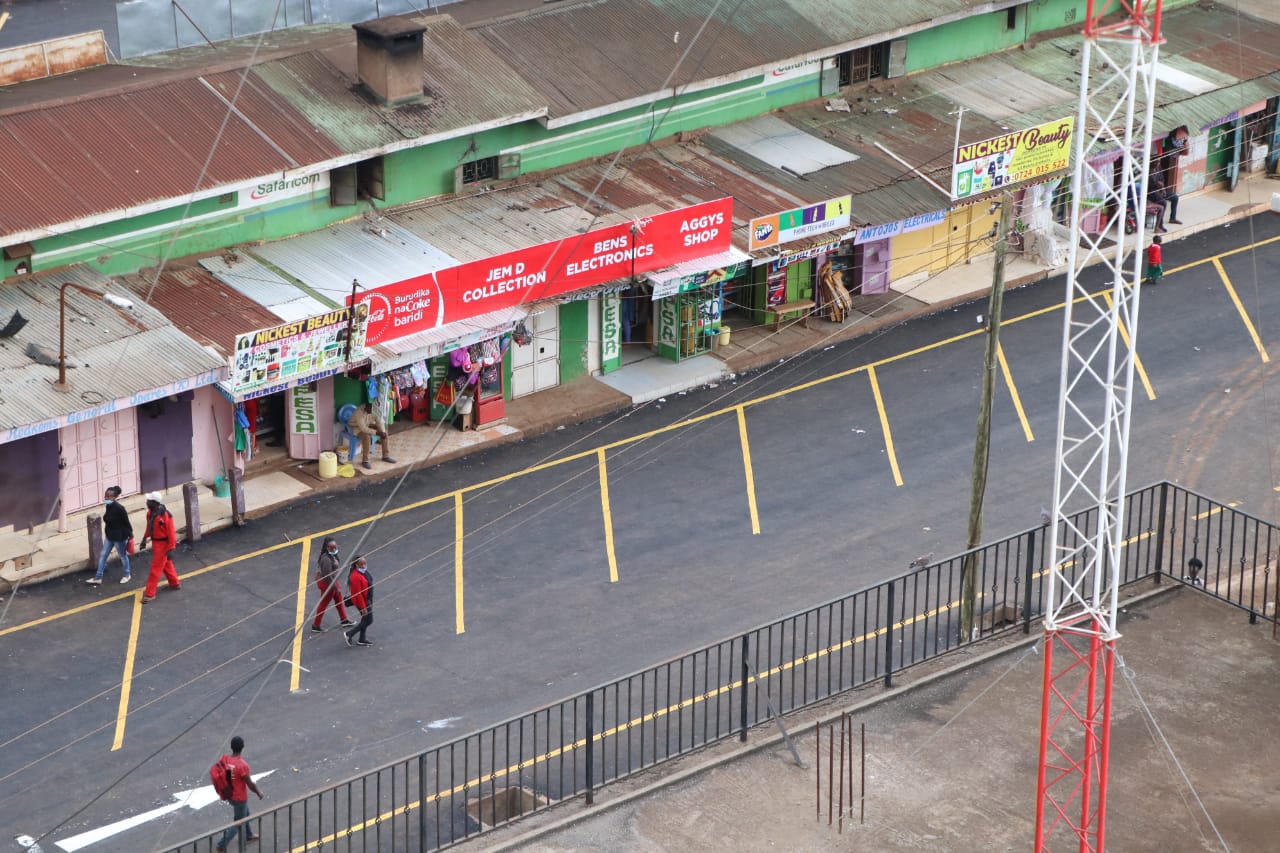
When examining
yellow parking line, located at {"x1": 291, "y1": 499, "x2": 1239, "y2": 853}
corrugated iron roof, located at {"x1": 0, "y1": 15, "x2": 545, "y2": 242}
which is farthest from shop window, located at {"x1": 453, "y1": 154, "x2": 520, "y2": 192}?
yellow parking line, located at {"x1": 291, "y1": 499, "x2": 1239, "y2": 853}

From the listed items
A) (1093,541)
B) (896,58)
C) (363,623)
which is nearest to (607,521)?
(363,623)

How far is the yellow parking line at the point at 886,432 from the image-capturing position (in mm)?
35375

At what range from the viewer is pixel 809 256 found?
38.2 meters

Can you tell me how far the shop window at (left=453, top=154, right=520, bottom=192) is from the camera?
3716cm

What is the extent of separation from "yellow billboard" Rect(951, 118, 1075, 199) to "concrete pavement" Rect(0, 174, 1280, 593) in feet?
7.94

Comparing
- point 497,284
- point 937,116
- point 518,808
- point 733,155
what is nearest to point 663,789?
point 518,808

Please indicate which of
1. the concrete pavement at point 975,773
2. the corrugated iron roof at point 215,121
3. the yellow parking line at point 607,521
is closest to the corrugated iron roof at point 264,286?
the corrugated iron roof at point 215,121

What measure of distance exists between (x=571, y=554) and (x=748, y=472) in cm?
399

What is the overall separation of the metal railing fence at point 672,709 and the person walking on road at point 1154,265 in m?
11.0

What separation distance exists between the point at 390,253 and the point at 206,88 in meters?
3.78

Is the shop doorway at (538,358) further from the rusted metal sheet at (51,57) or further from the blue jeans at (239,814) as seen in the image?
the blue jeans at (239,814)

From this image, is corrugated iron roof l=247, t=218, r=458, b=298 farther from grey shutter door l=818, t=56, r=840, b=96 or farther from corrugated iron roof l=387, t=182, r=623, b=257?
grey shutter door l=818, t=56, r=840, b=96

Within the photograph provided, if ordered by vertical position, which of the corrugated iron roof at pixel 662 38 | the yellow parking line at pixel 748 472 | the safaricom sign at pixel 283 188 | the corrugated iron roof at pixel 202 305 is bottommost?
the yellow parking line at pixel 748 472

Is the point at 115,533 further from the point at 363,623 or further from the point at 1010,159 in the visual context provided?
the point at 1010,159
